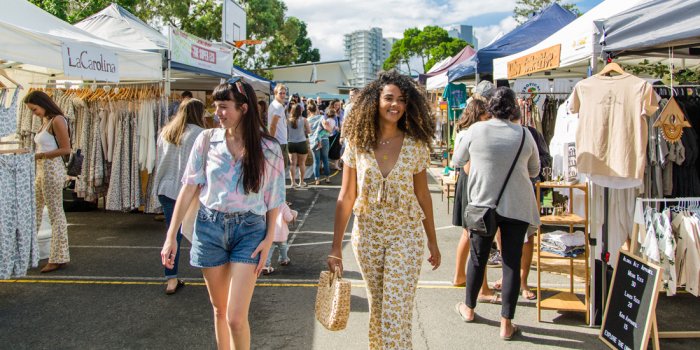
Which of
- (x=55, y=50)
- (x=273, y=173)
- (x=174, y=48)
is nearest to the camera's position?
(x=273, y=173)

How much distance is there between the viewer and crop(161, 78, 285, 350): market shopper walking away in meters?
2.78

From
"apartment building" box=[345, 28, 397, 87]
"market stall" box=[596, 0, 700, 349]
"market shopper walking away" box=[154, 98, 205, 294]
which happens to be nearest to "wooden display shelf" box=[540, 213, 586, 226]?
"market stall" box=[596, 0, 700, 349]

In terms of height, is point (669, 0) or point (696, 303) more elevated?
point (669, 0)

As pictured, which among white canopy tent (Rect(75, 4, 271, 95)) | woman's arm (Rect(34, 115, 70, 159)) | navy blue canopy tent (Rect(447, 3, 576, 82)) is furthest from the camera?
navy blue canopy tent (Rect(447, 3, 576, 82))

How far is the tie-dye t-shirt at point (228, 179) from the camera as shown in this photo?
2.78m

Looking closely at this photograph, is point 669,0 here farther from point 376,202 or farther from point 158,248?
point 158,248

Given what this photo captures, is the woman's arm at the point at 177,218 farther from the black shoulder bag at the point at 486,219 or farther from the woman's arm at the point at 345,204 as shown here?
the black shoulder bag at the point at 486,219

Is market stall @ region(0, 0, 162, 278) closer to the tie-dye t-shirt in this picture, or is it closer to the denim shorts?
the tie-dye t-shirt

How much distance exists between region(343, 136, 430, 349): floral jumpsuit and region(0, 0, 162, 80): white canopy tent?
11.7 feet

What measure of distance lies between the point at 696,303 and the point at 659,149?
5.63ft

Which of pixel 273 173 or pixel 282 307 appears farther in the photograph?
pixel 282 307

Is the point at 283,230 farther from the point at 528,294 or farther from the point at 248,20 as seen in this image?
the point at 248,20

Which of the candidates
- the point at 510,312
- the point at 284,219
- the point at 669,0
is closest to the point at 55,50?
the point at 284,219

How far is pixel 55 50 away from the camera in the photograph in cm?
504
